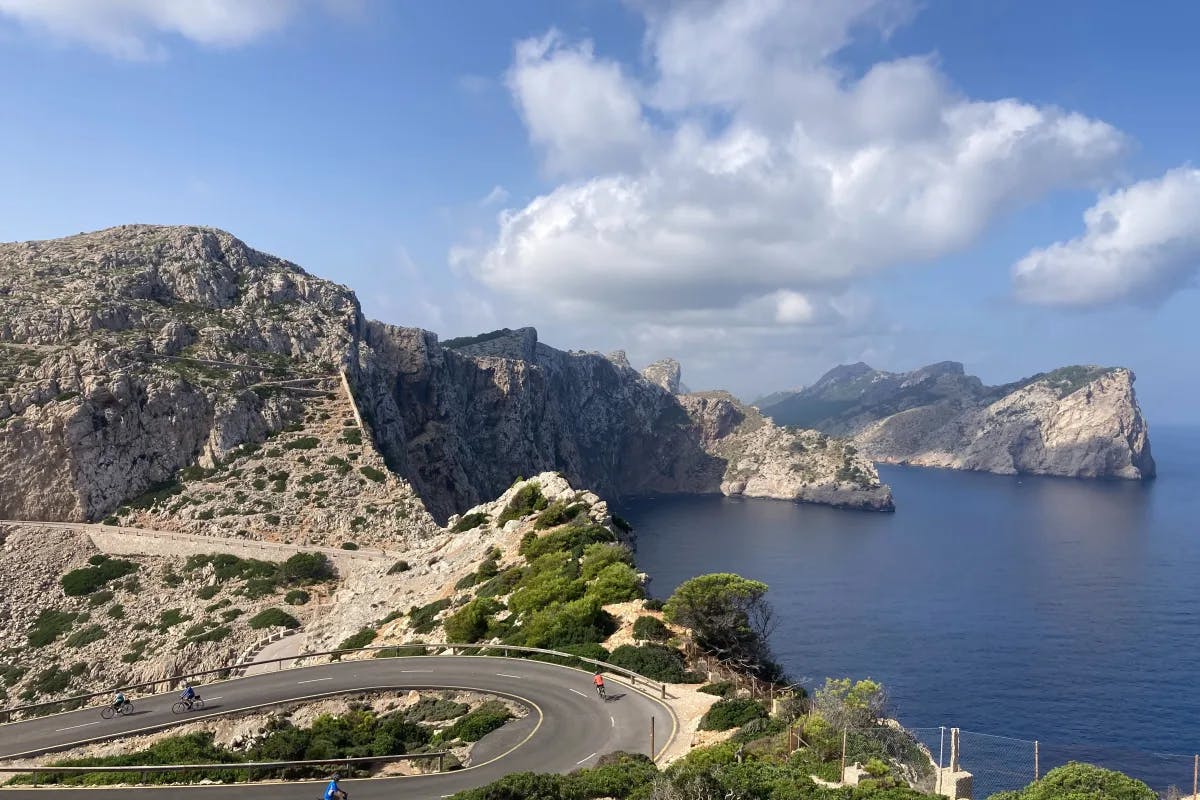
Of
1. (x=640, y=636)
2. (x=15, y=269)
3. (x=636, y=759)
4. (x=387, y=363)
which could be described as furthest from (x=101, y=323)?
(x=636, y=759)

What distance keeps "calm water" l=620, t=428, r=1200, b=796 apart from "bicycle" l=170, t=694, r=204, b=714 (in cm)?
3146

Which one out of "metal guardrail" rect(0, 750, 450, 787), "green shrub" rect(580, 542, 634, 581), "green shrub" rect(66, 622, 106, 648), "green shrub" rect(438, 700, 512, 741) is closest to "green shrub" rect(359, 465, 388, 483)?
"green shrub" rect(66, 622, 106, 648)

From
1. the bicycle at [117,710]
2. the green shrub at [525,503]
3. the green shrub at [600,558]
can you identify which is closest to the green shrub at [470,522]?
the green shrub at [525,503]

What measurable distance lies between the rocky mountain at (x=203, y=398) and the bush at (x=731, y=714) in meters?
49.6

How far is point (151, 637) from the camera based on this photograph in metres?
55.4

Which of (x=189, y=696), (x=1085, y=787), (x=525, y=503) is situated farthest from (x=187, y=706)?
(x=525, y=503)

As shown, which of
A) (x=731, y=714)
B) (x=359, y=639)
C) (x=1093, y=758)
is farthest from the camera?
(x=1093, y=758)

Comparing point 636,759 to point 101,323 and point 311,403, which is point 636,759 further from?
point 101,323

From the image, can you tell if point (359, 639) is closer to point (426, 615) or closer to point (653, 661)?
point (426, 615)

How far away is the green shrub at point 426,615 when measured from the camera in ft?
148

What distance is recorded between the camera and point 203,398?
80.4 m

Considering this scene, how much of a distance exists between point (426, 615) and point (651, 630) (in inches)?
727

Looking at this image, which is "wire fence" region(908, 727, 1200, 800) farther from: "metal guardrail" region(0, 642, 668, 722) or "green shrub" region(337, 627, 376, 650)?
"green shrub" region(337, 627, 376, 650)

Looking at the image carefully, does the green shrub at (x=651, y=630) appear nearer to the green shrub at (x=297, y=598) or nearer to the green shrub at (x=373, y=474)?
the green shrub at (x=297, y=598)
